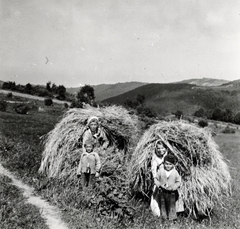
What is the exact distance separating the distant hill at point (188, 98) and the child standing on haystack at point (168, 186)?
6354 centimetres

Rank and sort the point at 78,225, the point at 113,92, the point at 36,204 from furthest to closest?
the point at 113,92 < the point at 36,204 < the point at 78,225

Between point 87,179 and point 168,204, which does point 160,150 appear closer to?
point 168,204

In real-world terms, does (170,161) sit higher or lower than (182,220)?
higher

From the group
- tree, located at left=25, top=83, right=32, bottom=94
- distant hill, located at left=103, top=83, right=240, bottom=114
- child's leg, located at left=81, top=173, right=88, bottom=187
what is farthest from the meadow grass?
distant hill, located at left=103, top=83, right=240, bottom=114

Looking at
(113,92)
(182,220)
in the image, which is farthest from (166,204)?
(113,92)

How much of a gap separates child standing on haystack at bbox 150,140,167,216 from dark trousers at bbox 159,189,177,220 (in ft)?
0.45

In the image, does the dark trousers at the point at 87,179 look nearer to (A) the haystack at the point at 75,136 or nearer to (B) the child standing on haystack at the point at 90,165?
(B) the child standing on haystack at the point at 90,165

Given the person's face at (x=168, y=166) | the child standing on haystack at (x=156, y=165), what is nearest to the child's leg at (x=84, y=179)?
the child standing on haystack at (x=156, y=165)

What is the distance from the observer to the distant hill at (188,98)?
7514 cm

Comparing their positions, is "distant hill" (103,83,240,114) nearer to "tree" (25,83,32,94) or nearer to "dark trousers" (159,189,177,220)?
"tree" (25,83,32,94)

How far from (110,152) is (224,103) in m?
73.0

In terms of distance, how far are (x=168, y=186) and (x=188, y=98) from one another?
79.1m

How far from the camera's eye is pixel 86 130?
342 inches

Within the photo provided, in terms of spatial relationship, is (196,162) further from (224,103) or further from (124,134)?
(224,103)
